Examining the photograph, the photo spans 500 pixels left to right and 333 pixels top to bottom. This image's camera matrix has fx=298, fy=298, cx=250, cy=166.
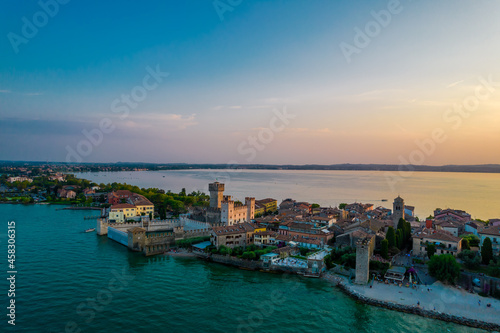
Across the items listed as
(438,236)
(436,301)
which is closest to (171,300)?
(436,301)

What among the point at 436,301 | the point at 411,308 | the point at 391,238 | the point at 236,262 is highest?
the point at 391,238

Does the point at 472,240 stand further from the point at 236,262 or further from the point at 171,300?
the point at 171,300

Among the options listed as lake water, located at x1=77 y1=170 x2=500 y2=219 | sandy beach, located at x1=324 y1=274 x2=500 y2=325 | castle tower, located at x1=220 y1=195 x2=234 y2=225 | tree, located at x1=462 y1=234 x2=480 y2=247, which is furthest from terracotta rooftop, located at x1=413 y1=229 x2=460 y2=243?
lake water, located at x1=77 y1=170 x2=500 y2=219

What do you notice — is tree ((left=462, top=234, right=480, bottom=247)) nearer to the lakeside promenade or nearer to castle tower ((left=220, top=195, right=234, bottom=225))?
the lakeside promenade

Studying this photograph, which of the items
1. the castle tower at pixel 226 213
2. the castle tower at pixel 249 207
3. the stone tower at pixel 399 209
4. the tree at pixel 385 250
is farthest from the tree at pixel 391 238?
the castle tower at pixel 249 207

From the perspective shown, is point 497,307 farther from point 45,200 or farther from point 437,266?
point 45,200

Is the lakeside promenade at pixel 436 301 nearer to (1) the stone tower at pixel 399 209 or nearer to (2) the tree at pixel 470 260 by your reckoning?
(2) the tree at pixel 470 260

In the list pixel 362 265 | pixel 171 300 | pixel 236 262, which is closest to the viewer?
pixel 171 300
